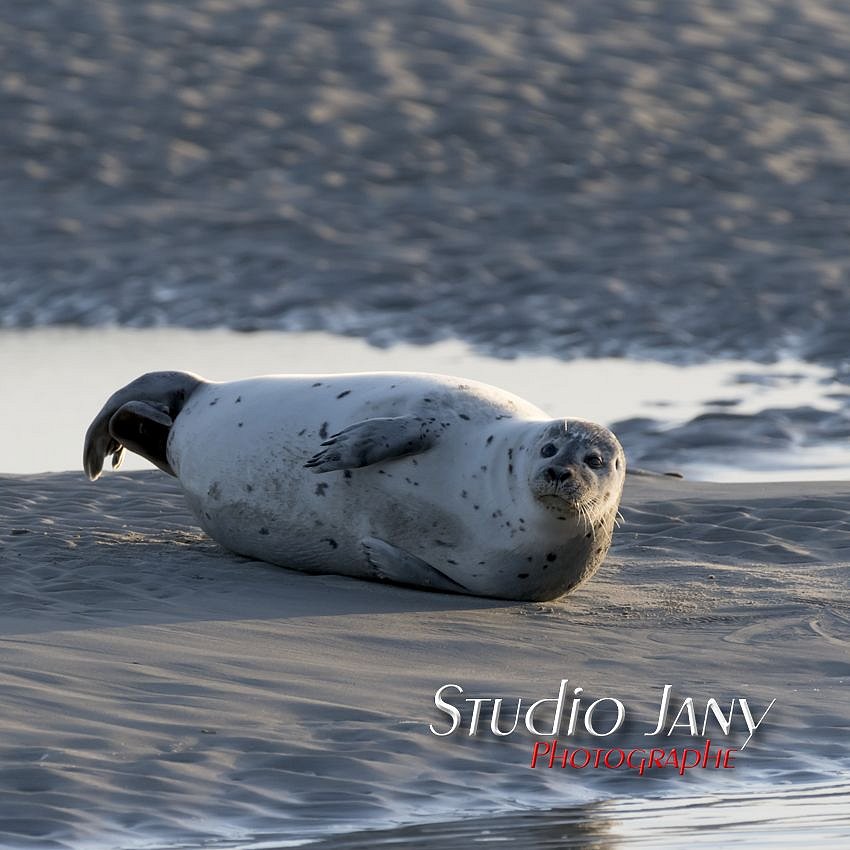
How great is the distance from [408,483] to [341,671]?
1.19 metres

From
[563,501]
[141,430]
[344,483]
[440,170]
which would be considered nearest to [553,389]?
[141,430]

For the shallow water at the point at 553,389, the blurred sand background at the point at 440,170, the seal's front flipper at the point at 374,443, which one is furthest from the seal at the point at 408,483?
the blurred sand background at the point at 440,170

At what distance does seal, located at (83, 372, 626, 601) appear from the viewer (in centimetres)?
655

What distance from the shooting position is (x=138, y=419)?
7.62 meters

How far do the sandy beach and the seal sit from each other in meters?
0.11

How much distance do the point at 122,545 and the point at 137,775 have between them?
256 centimetres

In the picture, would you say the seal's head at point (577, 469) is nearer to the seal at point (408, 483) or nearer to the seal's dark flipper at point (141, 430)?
the seal at point (408, 483)

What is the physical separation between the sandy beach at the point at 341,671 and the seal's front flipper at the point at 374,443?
400mm

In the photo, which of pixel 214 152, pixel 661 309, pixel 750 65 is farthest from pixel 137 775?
pixel 750 65

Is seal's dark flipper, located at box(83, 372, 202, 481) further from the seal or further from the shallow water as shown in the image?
the shallow water

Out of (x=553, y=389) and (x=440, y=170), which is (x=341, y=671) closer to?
(x=553, y=389)

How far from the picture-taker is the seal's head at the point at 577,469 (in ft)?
20.9

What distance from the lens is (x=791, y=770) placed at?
16.8ft

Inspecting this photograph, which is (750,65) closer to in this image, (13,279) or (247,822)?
(13,279)
